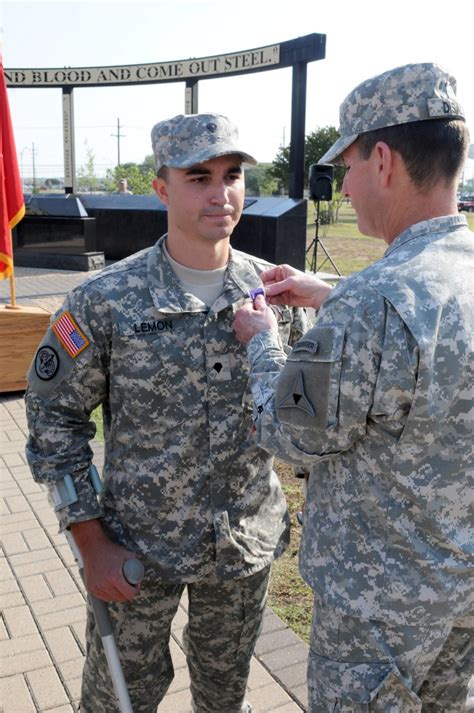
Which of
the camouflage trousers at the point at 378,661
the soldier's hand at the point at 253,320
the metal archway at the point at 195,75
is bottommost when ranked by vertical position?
the camouflage trousers at the point at 378,661

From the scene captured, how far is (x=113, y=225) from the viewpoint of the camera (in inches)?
603

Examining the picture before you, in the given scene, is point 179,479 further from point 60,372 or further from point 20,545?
point 20,545

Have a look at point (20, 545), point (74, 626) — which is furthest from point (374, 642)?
point (20, 545)

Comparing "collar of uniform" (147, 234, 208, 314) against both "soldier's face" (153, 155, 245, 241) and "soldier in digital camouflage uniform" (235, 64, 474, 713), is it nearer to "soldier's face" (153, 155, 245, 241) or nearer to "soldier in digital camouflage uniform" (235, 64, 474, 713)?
"soldier's face" (153, 155, 245, 241)

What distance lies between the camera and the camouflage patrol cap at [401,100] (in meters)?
1.41

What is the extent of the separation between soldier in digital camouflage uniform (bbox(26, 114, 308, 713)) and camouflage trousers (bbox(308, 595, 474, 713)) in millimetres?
469

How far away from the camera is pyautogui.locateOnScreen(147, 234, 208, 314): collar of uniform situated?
1.92m

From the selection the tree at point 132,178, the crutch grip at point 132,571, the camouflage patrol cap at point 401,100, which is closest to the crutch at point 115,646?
the crutch grip at point 132,571

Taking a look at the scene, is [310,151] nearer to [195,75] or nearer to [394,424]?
[195,75]

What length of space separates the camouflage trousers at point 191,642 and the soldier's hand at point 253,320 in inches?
28.5

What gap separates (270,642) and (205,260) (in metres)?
1.84

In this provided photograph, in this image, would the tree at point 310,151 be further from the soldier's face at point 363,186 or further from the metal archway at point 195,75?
the soldier's face at point 363,186

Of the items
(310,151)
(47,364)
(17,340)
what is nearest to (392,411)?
(47,364)

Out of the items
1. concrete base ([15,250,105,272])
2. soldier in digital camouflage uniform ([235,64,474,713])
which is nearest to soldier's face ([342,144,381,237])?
soldier in digital camouflage uniform ([235,64,474,713])
